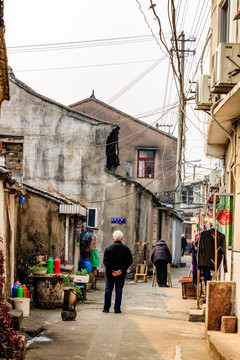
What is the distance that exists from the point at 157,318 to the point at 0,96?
6447 millimetres

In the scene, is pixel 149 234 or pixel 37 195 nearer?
pixel 37 195

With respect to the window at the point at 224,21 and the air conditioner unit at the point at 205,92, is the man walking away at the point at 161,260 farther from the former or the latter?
the window at the point at 224,21

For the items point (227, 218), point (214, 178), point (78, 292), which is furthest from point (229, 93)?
point (214, 178)

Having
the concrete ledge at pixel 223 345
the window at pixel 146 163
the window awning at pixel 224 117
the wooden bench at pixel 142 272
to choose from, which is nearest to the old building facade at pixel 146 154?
the window at pixel 146 163

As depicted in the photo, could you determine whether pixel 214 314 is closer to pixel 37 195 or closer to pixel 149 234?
pixel 37 195

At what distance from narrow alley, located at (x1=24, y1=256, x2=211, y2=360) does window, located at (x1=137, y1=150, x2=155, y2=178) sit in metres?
24.3

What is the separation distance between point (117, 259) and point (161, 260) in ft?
27.0

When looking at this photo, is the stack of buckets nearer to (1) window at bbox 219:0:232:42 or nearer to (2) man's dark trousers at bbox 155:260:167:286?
(1) window at bbox 219:0:232:42

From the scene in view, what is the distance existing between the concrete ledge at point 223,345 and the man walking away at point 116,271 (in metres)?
3.66

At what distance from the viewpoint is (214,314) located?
9688 millimetres

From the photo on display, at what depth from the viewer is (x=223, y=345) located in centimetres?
834

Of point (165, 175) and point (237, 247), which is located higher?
point (165, 175)

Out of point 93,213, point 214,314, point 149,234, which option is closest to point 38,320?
point 214,314

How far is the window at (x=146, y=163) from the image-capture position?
39250mm
